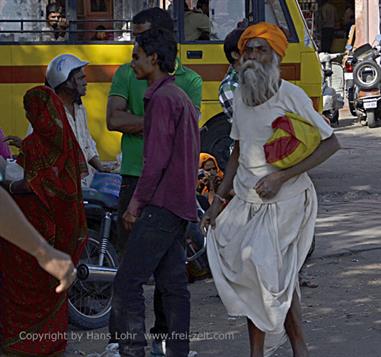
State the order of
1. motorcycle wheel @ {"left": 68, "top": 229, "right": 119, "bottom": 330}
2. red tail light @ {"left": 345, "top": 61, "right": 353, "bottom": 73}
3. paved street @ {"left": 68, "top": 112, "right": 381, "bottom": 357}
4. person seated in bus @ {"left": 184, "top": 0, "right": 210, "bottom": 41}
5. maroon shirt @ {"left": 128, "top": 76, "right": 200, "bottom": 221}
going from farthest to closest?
1. red tail light @ {"left": 345, "top": 61, "right": 353, "bottom": 73}
2. person seated in bus @ {"left": 184, "top": 0, "right": 210, "bottom": 41}
3. motorcycle wheel @ {"left": 68, "top": 229, "right": 119, "bottom": 330}
4. paved street @ {"left": 68, "top": 112, "right": 381, "bottom": 357}
5. maroon shirt @ {"left": 128, "top": 76, "right": 200, "bottom": 221}

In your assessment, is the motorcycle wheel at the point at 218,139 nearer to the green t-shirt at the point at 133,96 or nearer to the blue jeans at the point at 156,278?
the green t-shirt at the point at 133,96

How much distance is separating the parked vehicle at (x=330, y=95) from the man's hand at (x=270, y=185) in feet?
40.7

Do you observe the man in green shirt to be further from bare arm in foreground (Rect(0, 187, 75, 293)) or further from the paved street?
bare arm in foreground (Rect(0, 187, 75, 293))

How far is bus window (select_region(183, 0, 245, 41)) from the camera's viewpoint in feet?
40.1

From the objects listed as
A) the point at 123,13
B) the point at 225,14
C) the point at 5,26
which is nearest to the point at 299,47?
the point at 225,14

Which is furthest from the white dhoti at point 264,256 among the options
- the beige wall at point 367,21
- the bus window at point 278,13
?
the beige wall at point 367,21

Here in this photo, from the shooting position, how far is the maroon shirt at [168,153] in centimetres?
550

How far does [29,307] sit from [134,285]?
95cm

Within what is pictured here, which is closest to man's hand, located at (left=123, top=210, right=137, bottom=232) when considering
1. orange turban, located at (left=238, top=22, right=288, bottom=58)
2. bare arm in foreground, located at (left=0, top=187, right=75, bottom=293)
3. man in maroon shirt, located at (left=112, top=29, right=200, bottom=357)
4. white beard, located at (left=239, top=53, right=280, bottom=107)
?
man in maroon shirt, located at (left=112, top=29, right=200, bottom=357)

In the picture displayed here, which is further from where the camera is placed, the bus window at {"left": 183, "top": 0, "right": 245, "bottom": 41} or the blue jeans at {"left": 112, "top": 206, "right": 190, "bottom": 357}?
the bus window at {"left": 183, "top": 0, "right": 245, "bottom": 41}

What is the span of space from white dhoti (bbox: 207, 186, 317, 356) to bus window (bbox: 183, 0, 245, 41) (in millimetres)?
6649

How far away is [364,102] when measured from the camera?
19.7m

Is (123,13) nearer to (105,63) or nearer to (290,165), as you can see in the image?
(105,63)

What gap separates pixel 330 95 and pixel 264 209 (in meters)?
12.8
